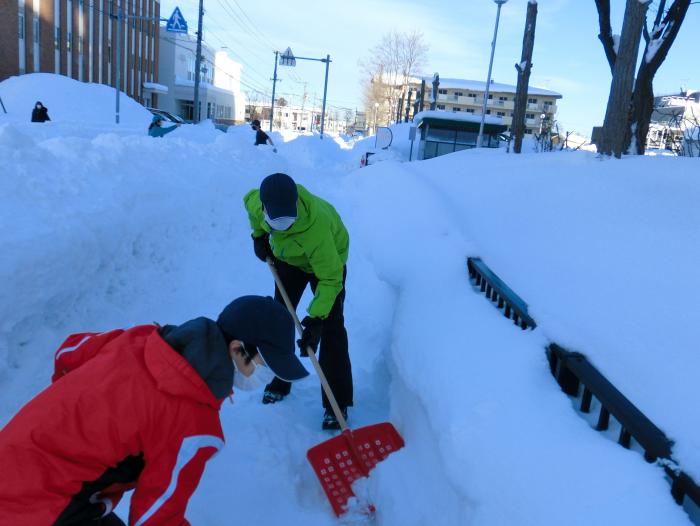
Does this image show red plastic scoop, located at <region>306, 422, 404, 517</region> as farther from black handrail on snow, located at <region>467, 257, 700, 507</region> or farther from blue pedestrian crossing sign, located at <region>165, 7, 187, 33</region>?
blue pedestrian crossing sign, located at <region>165, 7, 187, 33</region>

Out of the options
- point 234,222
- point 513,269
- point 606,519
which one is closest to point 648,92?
point 513,269

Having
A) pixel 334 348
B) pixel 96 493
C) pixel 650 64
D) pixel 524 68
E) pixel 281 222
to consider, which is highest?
pixel 524 68

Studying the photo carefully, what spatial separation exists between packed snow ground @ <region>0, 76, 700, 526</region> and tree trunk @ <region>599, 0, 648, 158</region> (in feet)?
1.23

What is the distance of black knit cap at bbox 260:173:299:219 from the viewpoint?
9.04ft

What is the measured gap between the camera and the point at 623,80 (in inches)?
228

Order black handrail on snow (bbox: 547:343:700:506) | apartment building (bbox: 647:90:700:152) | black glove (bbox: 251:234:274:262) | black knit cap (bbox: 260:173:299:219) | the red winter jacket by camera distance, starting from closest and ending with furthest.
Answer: the red winter jacket
black handrail on snow (bbox: 547:343:700:506)
black knit cap (bbox: 260:173:299:219)
black glove (bbox: 251:234:274:262)
apartment building (bbox: 647:90:700:152)

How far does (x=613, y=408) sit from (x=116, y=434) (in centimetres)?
171

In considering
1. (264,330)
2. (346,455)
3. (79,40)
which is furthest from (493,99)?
(264,330)

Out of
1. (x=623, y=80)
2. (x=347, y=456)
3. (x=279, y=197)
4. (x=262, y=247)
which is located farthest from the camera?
(x=623, y=80)

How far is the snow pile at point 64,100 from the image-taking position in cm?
1933

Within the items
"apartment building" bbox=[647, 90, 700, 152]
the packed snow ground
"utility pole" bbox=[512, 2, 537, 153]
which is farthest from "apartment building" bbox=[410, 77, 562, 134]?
the packed snow ground

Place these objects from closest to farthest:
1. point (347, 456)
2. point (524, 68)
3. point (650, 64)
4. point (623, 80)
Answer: point (347, 456)
point (623, 80)
point (650, 64)
point (524, 68)

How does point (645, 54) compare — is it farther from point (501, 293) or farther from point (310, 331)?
point (310, 331)

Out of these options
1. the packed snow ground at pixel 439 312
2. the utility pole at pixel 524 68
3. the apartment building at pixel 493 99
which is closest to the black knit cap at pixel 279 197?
the packed snow ground at pixel 439 312
